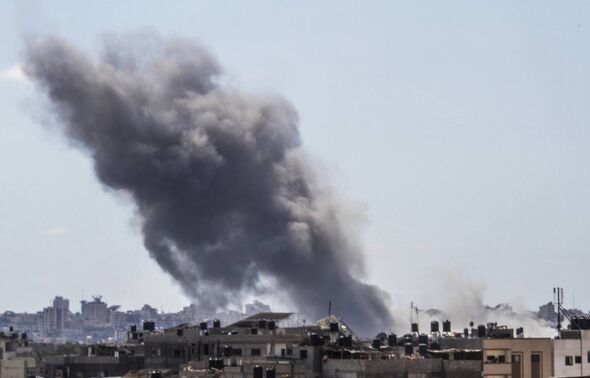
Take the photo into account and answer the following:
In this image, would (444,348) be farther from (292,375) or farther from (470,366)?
(292,375)

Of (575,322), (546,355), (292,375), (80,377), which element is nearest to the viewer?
Result: (292,375)

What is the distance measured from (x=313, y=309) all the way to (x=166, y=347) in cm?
7765

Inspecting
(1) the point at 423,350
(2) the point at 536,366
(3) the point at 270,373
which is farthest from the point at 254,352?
(3) the point at 270,373

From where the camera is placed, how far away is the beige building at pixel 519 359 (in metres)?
73.1

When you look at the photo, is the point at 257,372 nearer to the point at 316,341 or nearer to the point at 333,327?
the point at 316,341

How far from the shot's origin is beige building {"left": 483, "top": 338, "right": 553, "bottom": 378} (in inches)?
2879

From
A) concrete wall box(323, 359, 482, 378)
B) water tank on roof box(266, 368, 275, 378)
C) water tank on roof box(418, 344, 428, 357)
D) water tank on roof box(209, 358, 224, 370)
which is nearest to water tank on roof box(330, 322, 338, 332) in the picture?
water tank on roof box(418, 344, 428, 357)

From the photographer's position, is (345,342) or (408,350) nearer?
(345,342)

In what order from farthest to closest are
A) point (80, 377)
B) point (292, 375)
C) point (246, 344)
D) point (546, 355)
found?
point (80, 377) < point (246, 344) < point (546, 355) < point (292, 375)

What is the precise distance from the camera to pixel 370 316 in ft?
550

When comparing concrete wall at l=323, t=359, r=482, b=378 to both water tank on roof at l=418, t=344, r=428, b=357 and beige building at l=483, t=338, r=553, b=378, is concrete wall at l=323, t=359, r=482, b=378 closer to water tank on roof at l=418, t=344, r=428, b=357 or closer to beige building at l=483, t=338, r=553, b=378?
beige building at l=483, t=338, r=553, b=378

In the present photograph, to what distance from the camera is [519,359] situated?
242 ft

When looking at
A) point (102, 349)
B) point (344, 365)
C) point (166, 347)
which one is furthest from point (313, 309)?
point (344, 365)

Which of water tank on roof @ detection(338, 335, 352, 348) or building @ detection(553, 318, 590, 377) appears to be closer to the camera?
building @ detection(553, 318, 590, 377)
